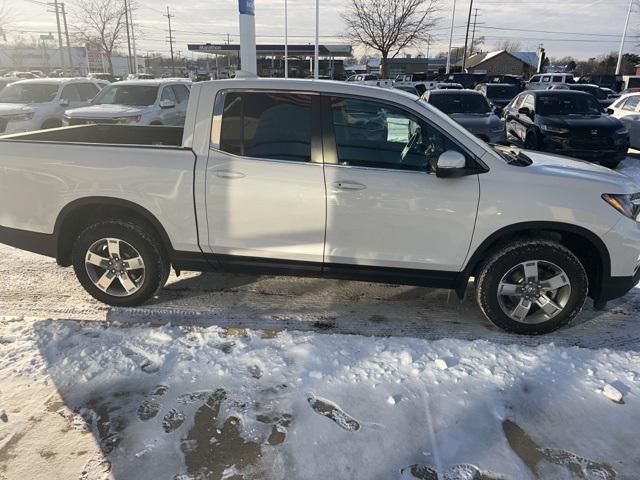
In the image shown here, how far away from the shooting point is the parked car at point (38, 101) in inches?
443

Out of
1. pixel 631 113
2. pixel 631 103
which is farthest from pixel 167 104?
pixel 631 103

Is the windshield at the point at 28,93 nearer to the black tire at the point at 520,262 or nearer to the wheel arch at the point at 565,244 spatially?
the wheel arch at the point at 565,244

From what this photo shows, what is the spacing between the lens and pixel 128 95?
11367 millimetres

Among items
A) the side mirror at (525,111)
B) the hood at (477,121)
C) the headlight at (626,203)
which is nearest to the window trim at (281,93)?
the headlight at (626,203)

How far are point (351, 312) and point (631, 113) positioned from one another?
1177 centimetres

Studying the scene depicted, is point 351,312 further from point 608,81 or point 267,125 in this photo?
point 608,81

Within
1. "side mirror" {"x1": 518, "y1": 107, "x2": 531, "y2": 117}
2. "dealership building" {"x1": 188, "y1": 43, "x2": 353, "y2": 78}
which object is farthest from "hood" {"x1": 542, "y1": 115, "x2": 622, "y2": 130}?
"dealership building" {"x1": 188, "y1": 43, "x2": 353, "y2": 78}

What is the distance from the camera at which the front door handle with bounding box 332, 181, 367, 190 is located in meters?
3.56

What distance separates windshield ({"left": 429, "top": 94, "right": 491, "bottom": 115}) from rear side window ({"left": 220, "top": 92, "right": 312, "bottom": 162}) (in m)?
8.95

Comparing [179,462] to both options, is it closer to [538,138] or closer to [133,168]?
[133,168]

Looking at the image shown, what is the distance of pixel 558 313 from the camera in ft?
12.3

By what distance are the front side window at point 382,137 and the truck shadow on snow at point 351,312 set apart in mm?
1290

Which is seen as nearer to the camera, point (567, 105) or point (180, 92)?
point (567, 105)

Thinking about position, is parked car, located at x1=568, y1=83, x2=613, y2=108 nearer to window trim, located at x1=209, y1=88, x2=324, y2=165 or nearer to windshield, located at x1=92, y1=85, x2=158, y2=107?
windshield, located at x1=92, y1=85, x2=158, y2=107
